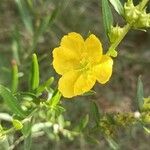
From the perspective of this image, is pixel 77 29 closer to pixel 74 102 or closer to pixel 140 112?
pixel 74 102

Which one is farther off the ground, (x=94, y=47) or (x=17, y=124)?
(x=94, y=47)

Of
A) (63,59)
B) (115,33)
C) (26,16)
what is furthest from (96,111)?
(26,16)

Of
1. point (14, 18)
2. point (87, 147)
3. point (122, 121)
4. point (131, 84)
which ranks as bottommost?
point (87, 147)

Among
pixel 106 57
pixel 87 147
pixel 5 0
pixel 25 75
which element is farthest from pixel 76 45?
pixel 5 0

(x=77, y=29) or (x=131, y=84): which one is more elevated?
(x=77, y=29)

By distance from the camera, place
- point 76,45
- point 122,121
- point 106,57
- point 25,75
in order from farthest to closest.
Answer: point 25,75 → point 122,121 → point 76,45 → point 106,57

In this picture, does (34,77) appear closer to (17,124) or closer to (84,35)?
(17,124)
